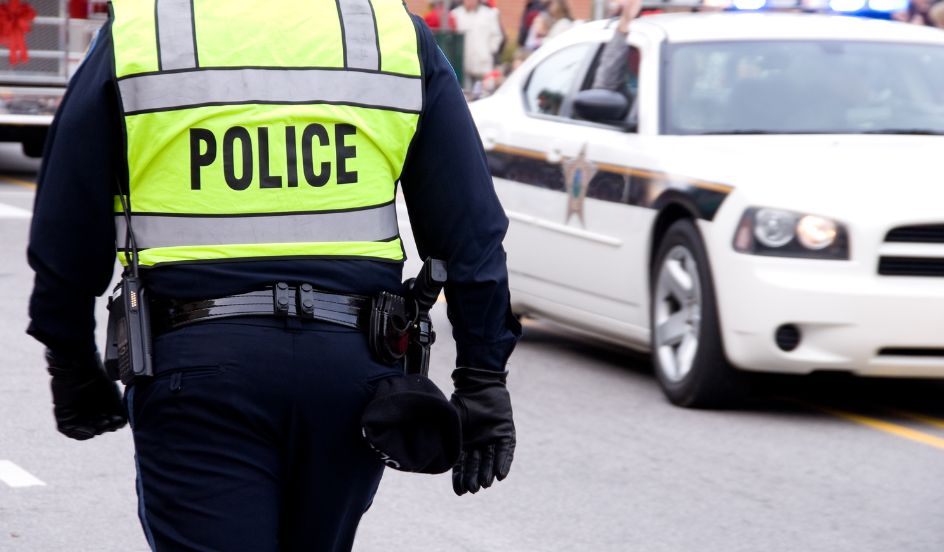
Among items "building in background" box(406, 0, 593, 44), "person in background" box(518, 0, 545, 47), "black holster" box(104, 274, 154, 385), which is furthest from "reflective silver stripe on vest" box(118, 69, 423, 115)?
"building in background" box(406, 0, 593, 44)

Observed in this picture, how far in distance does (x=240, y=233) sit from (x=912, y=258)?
4.26m

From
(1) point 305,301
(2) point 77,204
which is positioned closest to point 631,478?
(1) point 305,301

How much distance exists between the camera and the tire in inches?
272

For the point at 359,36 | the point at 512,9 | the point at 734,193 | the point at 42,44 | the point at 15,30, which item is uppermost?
the point at 359,36

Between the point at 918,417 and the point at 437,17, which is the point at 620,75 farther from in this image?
the point at 437,17

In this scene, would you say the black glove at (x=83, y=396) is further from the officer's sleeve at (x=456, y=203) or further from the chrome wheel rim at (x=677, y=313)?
the chrome wheel rim at (x=677, y=313)

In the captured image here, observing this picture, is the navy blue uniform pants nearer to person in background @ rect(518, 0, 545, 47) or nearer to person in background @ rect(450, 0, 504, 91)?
person in background @ rect(518, 0, 545, 47)

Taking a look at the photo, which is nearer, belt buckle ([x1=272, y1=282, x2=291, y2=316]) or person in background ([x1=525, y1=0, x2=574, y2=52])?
belt buckle ([x1=272, y1=282, x2=291, y2=316])

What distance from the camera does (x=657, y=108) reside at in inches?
299

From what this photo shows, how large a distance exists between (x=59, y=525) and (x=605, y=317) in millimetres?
3187

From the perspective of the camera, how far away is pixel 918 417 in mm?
7164

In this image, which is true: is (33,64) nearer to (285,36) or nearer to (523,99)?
(523,99)

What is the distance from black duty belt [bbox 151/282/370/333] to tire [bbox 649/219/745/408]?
165 inches

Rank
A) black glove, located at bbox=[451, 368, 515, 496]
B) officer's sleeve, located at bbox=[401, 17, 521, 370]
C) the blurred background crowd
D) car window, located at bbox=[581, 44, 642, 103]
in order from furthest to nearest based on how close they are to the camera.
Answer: the blurred background crowd, car window, located at bbox=[581, 44, 642, 103], black glove, located at bbox=[451, 368, 515, 496], officer's sleeve, located at bbox=[401, 17, 521, 370]
